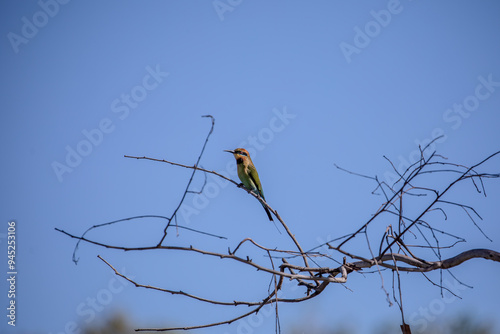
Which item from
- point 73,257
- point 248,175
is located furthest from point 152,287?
point 248,175

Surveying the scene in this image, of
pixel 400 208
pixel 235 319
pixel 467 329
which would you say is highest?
pixel 467 329

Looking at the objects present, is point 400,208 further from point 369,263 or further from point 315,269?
point 315,269

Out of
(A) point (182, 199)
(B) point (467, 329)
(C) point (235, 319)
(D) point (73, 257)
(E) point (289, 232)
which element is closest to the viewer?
(A) point (182, 199)

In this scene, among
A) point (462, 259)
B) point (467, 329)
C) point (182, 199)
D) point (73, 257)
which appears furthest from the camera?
point (467, 329)

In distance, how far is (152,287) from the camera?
2.28m

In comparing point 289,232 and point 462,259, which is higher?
point 289,232

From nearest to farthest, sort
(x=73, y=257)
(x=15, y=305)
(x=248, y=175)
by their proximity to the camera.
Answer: (x=73, y=257) < (x=15, y=305) < (x=248, y=175)

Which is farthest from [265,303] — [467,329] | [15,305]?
[467,329]

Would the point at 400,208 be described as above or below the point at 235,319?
above

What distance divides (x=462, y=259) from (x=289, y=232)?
A: 2.76ft

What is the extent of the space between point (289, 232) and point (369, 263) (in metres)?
0.43

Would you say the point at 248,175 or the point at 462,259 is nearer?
the point at 462,259

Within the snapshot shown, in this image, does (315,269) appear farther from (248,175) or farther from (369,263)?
(248,175)

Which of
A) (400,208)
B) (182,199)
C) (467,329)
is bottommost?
(182,199)
